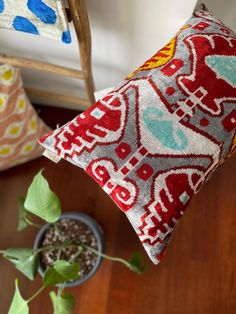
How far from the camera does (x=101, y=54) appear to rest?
102 cm

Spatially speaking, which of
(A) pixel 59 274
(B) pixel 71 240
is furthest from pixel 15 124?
(A) pixel 59 274

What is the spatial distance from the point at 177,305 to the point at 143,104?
76 cm

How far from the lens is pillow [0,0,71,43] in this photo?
0.72 metres

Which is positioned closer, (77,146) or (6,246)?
(77,146)

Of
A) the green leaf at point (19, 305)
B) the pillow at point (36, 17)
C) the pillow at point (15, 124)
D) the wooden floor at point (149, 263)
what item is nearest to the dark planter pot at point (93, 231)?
the wooden floor at point (149, 263)

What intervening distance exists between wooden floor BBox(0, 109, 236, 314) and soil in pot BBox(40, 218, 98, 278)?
11 cm

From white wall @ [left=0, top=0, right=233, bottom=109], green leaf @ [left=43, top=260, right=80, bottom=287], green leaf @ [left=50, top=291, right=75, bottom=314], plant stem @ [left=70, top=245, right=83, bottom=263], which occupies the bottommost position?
plant stem @ [left=70, top=245, right=83, bottom=263]

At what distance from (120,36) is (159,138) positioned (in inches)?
15.3

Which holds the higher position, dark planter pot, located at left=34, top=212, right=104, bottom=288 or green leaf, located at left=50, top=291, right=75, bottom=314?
green leaf, located at left=50, top=291, right=75, bottom=314

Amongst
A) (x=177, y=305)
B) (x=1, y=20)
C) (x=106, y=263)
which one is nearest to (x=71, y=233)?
(x=106, y=263)

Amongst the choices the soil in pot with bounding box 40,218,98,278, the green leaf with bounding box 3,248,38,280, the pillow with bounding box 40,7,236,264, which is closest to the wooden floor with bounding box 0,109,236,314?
the soil in pot with bounding box 40,218,98,278

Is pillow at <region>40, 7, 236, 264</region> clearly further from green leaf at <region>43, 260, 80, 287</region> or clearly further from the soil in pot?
the soil in pot

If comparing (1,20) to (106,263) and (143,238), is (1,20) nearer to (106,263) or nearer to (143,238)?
(143,238)

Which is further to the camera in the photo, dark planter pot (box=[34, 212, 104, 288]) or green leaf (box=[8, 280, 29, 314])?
dark planter pot (box=[34, 212, 104, 288])
